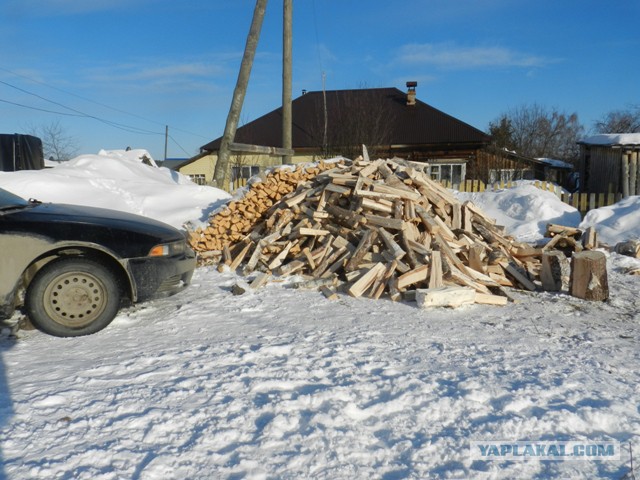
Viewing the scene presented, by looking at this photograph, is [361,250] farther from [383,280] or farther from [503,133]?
[503,133]

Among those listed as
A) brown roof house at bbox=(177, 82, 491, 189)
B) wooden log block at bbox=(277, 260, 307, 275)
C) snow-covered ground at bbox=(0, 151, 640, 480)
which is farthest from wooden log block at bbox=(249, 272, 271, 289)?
brown roof house at bbox=(177, 82, 491, 189)

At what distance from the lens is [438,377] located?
13.4ft

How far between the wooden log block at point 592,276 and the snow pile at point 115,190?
707 centimetres

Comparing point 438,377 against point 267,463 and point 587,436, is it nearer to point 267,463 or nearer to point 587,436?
point 587,436

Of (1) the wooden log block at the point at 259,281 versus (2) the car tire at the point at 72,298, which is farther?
(1) the wooden log block at the point at 259,281

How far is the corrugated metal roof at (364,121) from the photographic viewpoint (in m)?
26.0

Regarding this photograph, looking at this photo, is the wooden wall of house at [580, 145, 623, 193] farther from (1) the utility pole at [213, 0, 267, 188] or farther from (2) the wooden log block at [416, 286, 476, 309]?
(2) the wooden log block at [416, 286, 476, 309]

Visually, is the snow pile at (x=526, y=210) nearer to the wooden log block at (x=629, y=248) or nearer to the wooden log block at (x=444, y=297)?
the wooden log block at (x=629, y=248)

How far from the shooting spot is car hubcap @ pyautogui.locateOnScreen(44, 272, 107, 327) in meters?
5.12

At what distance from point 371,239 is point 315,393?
426 cm

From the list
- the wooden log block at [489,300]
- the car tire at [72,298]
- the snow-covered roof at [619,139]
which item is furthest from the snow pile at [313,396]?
the snow-covered roof at [619,139]

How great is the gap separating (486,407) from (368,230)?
4.55m

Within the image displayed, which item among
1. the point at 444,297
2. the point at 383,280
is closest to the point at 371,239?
the point at 383,280

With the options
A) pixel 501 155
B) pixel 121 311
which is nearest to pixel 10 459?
pixel 121 311
